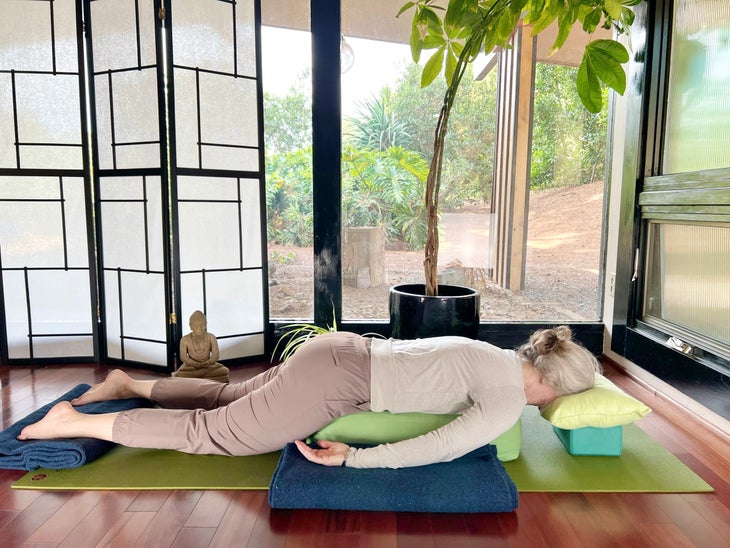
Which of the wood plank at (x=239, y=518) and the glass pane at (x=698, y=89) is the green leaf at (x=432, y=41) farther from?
the wood plank at (x=239, y=518)

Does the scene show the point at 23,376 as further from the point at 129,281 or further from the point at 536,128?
the point at 536,128

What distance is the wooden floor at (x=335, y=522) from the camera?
1.61 metres

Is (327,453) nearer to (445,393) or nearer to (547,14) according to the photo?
(445,393)

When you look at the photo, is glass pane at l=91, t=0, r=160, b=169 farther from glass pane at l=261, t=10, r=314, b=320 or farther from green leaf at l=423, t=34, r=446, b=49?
green leaf at l=423, t=34, r=446, b=49

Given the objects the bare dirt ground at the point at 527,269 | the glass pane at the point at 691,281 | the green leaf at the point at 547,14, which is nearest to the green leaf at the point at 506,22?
the green leaf at the point at 547,14

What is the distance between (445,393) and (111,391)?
1508mm

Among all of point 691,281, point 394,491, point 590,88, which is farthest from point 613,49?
point 394,491

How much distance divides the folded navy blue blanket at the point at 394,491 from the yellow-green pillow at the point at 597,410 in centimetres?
43

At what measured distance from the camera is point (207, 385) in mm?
2367

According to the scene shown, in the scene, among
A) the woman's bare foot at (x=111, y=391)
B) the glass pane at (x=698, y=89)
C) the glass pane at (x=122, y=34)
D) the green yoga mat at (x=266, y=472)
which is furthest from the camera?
the glass pane at (x=122, y=34)

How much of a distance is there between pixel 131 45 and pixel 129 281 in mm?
1408

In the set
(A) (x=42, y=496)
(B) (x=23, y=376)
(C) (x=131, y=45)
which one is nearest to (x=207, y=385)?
(A) (x=42, y=496)

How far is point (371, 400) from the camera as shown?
1.93m

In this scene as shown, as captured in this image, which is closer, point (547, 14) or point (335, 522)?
point (335, 522)
